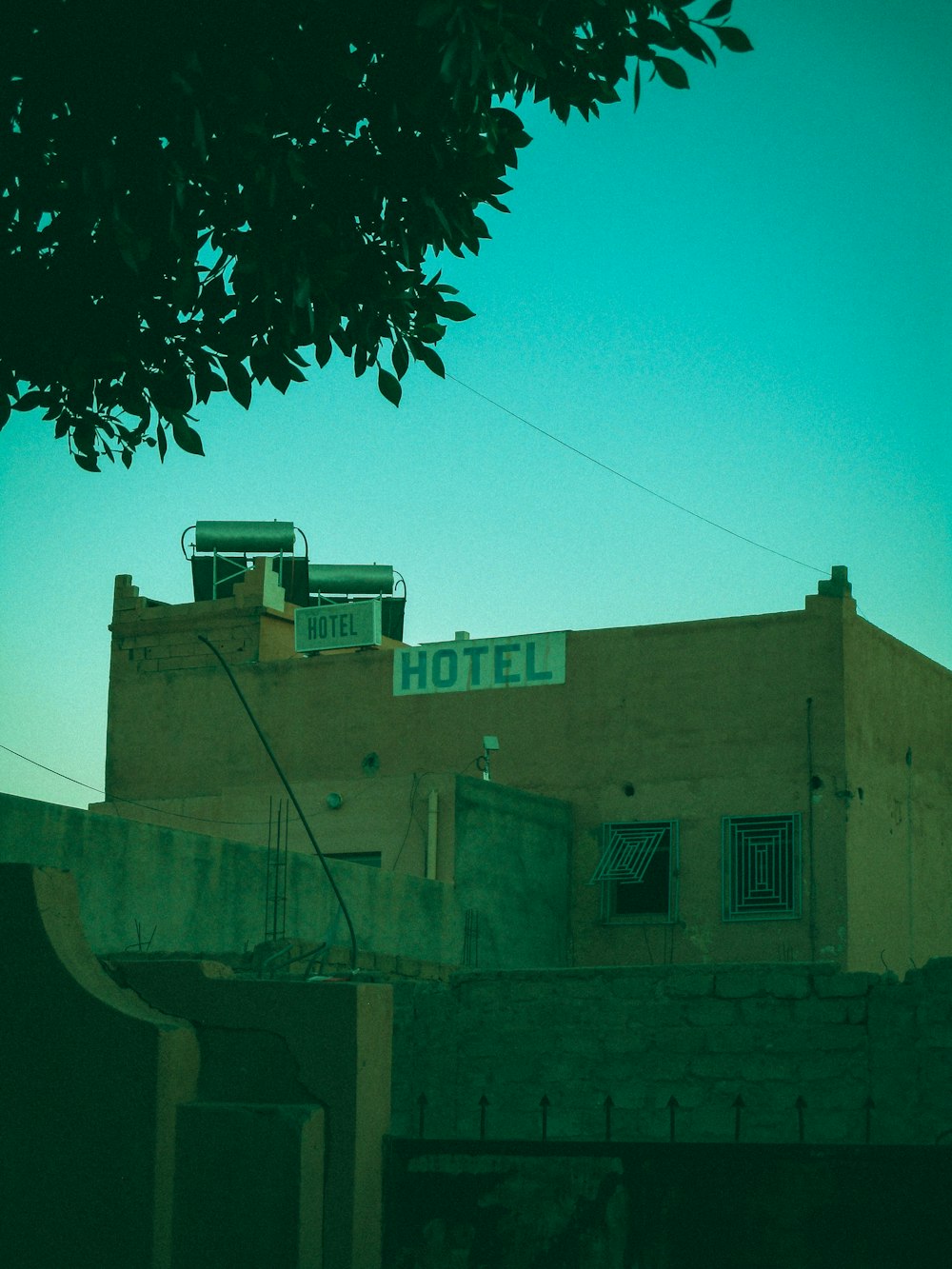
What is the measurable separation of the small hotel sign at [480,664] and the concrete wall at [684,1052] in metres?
14.2

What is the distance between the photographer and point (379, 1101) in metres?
6.60

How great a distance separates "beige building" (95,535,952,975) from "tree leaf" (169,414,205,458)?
15922 millimetres

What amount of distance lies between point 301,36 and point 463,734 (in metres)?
20.5

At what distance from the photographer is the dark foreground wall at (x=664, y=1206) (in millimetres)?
6113

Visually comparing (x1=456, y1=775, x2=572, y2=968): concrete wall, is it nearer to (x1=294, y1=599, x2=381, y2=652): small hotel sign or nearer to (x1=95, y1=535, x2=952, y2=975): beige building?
(x1=95, y1=535, x2=952, y2=975): beige building

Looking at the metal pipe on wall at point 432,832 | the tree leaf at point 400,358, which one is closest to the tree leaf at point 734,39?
the tree leaf at point 400,358

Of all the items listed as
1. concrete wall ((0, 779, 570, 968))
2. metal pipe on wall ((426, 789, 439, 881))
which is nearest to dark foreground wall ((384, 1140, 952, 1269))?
concrete wall ((0, 779, 570, 968))

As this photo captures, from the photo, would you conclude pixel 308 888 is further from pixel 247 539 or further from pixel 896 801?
pixel 247 539

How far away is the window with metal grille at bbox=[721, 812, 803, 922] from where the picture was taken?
23.3m

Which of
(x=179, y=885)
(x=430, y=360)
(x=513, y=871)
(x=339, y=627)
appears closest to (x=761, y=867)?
(x=513, y=871)

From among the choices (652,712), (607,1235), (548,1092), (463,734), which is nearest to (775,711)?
(652,712)

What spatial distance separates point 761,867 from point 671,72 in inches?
729

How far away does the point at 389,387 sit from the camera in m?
6.98

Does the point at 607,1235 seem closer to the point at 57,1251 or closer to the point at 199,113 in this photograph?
the point at 57,1251
